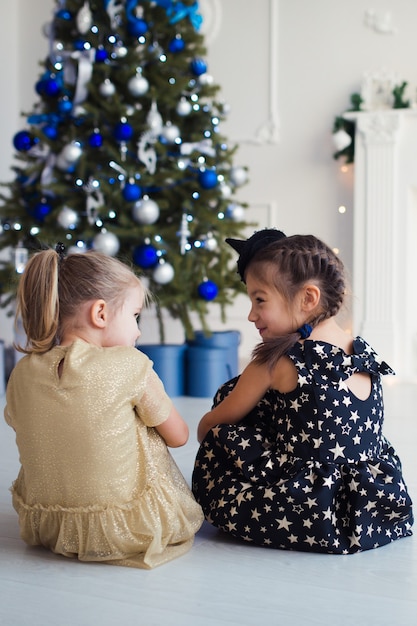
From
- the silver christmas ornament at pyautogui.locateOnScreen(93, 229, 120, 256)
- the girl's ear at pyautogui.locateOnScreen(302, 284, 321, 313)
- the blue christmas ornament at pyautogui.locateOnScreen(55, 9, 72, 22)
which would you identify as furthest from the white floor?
the blue christmas ornament at pyautogui.locateOnScreen(55, 9, 72, 22)

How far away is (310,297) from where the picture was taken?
1737mm

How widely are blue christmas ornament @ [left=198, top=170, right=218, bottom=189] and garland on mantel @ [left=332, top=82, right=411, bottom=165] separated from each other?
4.56 feet

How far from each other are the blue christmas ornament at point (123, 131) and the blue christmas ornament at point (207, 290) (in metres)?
0.73

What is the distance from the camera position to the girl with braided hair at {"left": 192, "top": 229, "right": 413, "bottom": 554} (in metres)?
1.68

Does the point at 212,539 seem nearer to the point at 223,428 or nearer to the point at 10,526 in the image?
the point at 223,428

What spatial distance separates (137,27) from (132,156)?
1.91 ft

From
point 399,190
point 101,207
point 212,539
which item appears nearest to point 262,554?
point 212,539

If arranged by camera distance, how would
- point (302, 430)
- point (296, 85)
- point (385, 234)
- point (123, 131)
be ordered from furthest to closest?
point (296, 85) → point (385, 234) → point (123, 131) → point (302, 430)

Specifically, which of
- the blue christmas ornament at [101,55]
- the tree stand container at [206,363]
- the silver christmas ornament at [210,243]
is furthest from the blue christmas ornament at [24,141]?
the tree stand container at [206,363]

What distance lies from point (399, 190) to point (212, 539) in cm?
325

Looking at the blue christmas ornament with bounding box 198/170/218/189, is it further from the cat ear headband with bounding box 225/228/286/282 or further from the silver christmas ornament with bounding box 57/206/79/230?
the cat ear headband with bounding box 225/228/286/282

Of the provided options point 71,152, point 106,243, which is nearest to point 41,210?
point 71,152

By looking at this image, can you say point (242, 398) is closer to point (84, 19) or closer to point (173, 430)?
point (173, 430)

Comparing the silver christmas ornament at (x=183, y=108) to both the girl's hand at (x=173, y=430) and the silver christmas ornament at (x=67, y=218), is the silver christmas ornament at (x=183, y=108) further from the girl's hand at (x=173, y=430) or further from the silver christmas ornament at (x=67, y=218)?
the girl's hand at (x=173, y=430)
